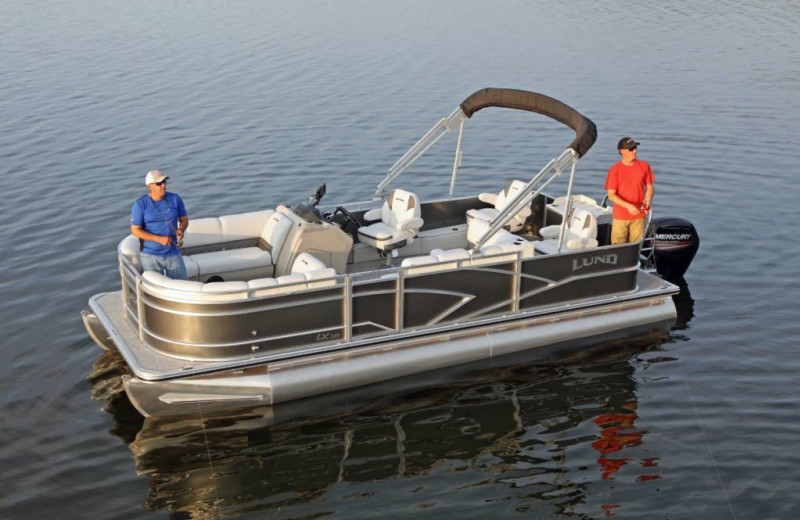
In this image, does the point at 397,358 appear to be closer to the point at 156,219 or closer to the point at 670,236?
the point at 156,219

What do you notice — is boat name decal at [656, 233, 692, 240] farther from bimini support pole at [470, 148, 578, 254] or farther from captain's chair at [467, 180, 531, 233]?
bimini support pole at [470, 148, 578, 254]

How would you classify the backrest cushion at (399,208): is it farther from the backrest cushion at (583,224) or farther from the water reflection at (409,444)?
the water reflection at (409,444)

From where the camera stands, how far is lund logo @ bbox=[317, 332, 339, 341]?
9.52 m

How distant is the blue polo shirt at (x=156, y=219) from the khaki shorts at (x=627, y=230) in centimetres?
513

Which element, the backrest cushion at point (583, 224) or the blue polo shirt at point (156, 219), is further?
the backrest cushion at point (583, 224)

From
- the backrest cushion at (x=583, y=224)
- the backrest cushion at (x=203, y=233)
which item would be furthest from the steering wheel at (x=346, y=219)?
the backrest cushion at (x=583, y=224)

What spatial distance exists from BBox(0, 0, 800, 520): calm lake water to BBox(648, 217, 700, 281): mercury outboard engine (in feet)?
2.16

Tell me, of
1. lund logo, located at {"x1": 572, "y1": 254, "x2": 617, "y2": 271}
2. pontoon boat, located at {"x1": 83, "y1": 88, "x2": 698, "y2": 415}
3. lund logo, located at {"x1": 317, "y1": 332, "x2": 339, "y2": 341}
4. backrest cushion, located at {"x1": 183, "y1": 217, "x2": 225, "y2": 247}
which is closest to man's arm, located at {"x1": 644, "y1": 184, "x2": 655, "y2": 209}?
pontoon boat, located at {"x1": 83, "y1": 88, "x2": 698, "y2": 415}

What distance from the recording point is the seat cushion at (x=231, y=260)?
33.8 feet

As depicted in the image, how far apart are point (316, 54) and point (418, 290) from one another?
1927cm

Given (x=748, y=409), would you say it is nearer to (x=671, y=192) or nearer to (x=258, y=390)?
(x=258, y=390)

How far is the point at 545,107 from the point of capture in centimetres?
1091

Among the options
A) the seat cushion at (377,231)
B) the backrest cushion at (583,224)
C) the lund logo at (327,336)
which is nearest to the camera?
the lund logo at (327,336)

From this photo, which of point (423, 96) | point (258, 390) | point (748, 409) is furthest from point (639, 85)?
point (258, 390)
